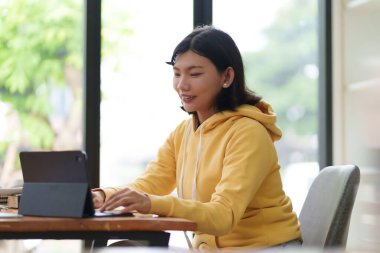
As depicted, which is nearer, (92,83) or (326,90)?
(92,83)

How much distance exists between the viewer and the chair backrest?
2061 mm

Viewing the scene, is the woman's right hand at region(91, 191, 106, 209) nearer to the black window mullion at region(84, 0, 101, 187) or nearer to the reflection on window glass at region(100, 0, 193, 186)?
the black window mullion at region(84, 0, 101, 187)

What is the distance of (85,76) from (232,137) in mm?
1603

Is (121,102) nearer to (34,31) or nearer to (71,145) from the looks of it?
(71,145)

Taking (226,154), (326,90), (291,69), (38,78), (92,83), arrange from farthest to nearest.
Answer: (291,69) < (326,90) < (38,78) < (92,83) < (226,154)

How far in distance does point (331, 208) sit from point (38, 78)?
2.24m

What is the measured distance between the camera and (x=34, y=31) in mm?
3949

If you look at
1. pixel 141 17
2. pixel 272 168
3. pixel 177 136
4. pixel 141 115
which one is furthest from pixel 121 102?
pixel 272 168

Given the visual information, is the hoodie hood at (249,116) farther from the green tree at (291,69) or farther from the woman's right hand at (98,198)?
the green tree at (291,69)

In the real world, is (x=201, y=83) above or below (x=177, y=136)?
above

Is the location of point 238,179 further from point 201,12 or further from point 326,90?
point 326,90

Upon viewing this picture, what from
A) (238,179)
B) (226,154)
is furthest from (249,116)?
(238,179)

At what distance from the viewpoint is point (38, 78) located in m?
3.96

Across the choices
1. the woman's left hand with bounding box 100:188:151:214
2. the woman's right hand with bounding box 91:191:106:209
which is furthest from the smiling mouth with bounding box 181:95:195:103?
the woman's left hand with bounding box 100:188:151:214
